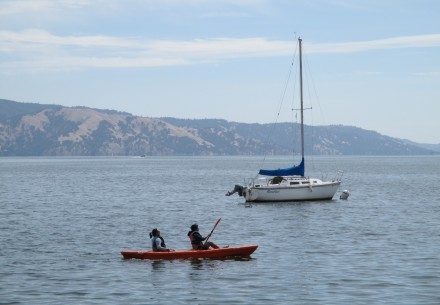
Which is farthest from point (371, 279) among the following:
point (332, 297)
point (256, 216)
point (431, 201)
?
point (431, 201)

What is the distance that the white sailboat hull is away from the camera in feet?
239

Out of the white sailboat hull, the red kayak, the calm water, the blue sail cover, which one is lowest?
the calm water

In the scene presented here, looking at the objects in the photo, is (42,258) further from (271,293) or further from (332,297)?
(332,297)

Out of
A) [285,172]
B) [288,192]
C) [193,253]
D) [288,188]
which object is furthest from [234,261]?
[285,172]

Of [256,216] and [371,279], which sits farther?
[256,216]

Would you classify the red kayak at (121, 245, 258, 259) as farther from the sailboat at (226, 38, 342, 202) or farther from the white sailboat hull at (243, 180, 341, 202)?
the white sailboat hull at (243, 180, 341, 202)

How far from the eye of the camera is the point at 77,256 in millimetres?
39344

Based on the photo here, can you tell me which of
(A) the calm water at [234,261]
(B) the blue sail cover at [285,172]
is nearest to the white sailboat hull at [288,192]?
(A) the calm water at [234,261]

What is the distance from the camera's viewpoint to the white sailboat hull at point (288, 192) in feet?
239

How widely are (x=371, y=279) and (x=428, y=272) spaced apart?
10.7ft

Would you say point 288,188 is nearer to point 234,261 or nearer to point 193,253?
point 234,261

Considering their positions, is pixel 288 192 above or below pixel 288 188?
below

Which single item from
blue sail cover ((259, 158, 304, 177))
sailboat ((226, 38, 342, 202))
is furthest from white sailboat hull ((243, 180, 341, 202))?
blue sail cover ((259, 158, 304, 177))

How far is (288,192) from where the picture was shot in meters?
72.8
